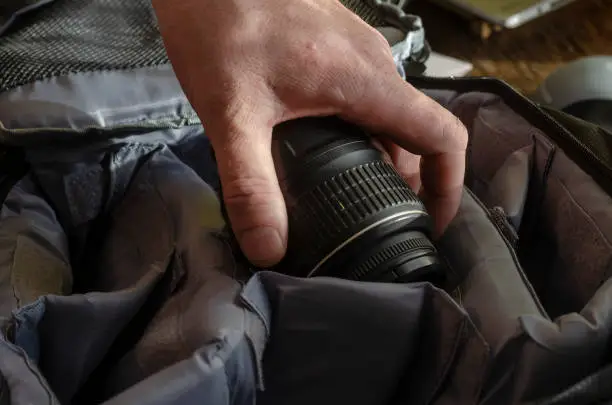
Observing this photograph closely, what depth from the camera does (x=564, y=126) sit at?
19.0 inches

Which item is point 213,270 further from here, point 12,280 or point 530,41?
point 530,41

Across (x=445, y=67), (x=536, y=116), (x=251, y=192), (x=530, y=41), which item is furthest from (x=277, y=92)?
(x=530, y=41)

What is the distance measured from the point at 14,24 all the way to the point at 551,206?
38cm

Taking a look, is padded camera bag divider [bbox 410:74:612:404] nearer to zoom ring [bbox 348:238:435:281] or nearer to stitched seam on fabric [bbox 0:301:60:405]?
zoom ring [bbox 348:238:435:281]

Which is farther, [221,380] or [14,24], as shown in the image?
[14,24]

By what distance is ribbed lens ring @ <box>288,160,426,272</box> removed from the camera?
1.16 feet

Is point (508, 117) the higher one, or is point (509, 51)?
point (508, 117)

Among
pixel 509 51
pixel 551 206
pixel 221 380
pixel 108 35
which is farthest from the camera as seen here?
pixel 509 51

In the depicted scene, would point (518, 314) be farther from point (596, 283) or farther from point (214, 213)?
point (214, 213)

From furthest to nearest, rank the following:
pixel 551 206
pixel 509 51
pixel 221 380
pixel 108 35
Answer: pixel 509 51, pixel 108 35, pixel 551 206, pixel 221 380

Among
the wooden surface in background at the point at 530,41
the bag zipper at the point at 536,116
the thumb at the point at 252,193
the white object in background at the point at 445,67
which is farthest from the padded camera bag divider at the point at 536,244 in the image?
the wooden surface in background at the point at 530,41

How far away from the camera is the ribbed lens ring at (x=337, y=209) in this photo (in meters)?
0.35

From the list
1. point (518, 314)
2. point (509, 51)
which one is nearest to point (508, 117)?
point (518, 314)

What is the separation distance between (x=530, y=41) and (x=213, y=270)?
614mm
